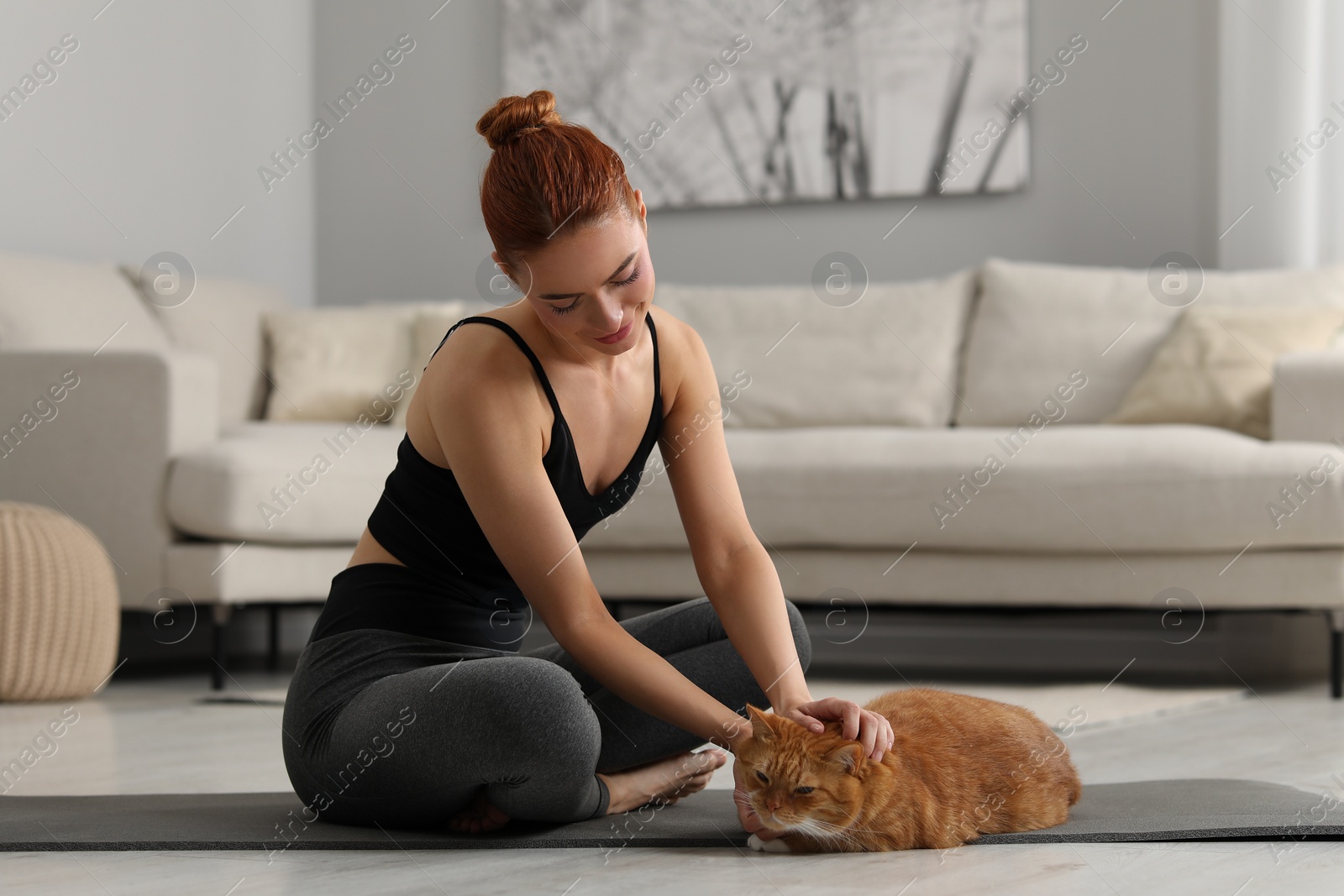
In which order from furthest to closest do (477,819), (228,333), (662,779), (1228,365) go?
(228,333)
(1228,365)
(662,779)
(477,819)

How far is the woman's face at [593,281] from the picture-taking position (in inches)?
52.1

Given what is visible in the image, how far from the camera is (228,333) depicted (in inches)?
159

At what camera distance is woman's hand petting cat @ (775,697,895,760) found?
1.29 m

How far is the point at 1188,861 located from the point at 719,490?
632 mm

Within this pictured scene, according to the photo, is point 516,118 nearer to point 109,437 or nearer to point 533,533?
point 533,533

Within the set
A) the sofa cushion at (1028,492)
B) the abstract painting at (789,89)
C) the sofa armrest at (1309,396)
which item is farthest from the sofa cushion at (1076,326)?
the abstract painting at (789,89)

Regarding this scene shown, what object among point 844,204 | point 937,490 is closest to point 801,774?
point 937,490

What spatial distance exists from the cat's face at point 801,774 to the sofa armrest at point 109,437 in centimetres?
211

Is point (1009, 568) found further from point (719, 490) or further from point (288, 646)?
point (288, 646)

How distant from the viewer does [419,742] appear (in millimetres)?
1405

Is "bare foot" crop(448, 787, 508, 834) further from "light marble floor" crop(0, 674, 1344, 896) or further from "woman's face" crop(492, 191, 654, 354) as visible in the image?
"woman's face" crop(492, 191, 654, 354)

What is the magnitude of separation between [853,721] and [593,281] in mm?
496

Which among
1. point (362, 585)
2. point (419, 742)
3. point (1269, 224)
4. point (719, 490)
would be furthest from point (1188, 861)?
point (1269, 224)

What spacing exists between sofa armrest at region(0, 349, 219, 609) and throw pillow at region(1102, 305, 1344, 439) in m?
2.32
